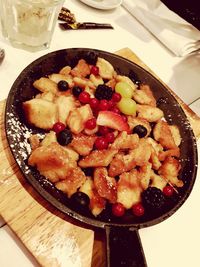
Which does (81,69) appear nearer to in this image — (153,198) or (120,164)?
(120,164)

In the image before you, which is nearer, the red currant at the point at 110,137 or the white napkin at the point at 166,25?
the red currant at the point at 110,137

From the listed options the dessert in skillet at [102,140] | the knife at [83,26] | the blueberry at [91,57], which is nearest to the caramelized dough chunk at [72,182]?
the dessert in skillet at [102,140]

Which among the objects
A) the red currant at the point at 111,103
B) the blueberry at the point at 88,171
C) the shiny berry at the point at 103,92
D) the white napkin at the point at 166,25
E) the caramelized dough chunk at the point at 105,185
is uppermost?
the white napkin at the point at 166,25

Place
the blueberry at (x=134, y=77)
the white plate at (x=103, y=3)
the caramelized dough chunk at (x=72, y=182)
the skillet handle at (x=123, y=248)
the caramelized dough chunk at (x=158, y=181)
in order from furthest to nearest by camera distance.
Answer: the white plate at (x=103, y=3), the blueberry at (x=134, y=77), the caramelized dough chunk at (x=158, y=181), the caramelized dough chunk at (x=72, y=182), the skillet handle at (x=123, y=248)

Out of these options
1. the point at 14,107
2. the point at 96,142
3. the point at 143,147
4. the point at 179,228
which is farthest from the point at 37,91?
the point at 179,228

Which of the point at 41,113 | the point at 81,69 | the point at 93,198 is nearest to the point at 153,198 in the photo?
the point at 93,198

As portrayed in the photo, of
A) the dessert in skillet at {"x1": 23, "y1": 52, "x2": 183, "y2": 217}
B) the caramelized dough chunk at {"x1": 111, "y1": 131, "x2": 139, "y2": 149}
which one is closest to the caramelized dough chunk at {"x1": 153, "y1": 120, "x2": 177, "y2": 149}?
the dessert in skillet at {"x1": 23, "y1": 52, "x2": 183, "y2": 217}

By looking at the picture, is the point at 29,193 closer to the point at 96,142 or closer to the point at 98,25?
the point at 96,142

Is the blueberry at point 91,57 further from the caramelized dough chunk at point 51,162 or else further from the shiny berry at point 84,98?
the caramelized dough chunk at point 51,162
